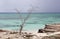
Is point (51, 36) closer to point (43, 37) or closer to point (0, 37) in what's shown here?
point (43, 37)

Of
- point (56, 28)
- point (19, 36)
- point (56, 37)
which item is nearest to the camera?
point (56, 37)

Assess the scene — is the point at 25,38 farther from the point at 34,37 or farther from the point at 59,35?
the point at 59,35

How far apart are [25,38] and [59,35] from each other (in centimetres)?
180

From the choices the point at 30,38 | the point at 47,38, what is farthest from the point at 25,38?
the point at 47,38

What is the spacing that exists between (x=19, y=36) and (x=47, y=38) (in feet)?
5.51

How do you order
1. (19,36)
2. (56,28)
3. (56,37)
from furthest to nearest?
(56,28)
(19,36)
(56,37)

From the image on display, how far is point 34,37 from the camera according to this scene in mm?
11992

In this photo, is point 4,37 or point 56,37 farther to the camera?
point 4,37

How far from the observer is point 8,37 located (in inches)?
477

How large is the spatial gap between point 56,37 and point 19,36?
212 centimetres

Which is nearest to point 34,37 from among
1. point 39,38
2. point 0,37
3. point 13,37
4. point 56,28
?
point 39,38

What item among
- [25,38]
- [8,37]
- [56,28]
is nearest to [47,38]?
[25,38]

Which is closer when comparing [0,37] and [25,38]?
[25,38]

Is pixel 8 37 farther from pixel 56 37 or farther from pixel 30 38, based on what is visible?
pixel 56 37
